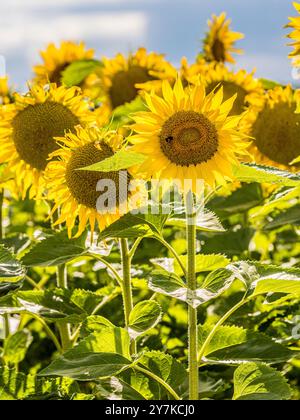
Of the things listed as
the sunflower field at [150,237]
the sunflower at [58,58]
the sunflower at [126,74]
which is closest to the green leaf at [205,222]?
the sunflower field at [150,237]

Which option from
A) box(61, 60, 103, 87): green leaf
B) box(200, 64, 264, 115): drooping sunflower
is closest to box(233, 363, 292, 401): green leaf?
box(200, 64, 264, 115): drooping sunflower

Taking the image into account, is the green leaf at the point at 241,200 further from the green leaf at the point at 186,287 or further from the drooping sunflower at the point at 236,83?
the green leaf at the point at 186,287

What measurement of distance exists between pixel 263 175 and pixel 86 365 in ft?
1.16

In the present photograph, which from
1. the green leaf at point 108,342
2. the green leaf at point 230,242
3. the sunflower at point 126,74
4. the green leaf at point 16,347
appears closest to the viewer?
the green leaf at point 108,342

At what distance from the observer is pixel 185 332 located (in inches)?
78.2

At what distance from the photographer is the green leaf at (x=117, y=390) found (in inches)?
50.7

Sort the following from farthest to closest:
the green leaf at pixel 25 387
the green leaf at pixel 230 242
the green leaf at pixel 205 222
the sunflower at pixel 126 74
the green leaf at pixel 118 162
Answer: the sunflower at pixel 126 74, the green leaf at pixel 230 242, the green leaf at pixel 25 387, the green leaf at pixel 205 222, the green leaf at pixel 118 162

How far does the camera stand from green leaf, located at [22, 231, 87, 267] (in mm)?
1358

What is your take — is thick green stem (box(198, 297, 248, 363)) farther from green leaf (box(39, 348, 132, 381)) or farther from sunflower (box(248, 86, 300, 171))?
sunflower (box(248, 86, 300, 171))

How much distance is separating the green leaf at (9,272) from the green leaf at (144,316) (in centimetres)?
18

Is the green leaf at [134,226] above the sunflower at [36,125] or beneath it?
beneath

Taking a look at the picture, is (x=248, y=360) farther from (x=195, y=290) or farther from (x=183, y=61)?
(x=183, y=61)

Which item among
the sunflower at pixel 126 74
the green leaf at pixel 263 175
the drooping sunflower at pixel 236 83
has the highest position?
the sunflower at pixel 126 74

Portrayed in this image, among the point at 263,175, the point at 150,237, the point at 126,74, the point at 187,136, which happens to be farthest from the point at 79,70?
the point at 263,175
